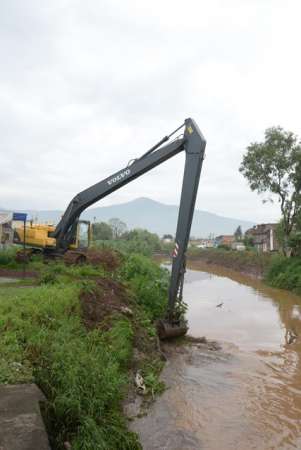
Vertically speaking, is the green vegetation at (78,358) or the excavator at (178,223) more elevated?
the excavator at (178,223)

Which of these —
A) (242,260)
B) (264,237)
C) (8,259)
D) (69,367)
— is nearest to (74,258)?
(8,259)

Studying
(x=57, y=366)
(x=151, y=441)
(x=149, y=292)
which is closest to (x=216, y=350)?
(x=149, y=292)

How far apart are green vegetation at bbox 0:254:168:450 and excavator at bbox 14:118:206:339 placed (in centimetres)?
92

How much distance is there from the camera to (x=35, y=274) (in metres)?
13.4

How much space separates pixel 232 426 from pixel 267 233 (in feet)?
190

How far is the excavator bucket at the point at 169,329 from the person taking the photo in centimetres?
981

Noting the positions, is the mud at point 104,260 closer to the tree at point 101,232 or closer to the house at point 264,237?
the house at point 264,237

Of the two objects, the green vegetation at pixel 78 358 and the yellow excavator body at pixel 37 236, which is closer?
the green vegetation at pixel 78 358

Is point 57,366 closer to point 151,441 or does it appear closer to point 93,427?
point 93,427

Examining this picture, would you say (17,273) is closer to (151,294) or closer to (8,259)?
(8,259)

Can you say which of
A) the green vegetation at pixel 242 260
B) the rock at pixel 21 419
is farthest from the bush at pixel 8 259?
the green vegetation at pixel 242 260

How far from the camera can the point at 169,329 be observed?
9.85 m

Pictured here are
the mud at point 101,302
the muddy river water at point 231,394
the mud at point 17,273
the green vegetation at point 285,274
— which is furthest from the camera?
the green vegetation at point 285,274

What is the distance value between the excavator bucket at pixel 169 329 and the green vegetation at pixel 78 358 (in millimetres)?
342
